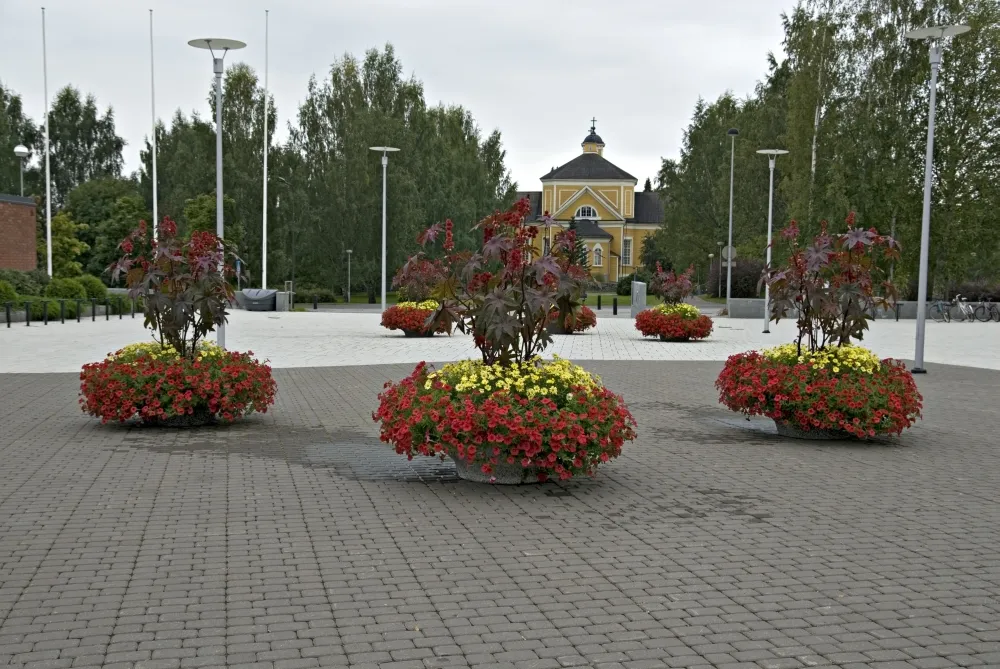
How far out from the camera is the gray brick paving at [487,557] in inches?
179

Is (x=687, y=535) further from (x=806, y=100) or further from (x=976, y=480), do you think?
(x=806, y=100)

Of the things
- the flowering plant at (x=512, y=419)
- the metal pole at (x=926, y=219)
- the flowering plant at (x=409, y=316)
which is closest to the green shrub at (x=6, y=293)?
the flowering plant at (x=409, y=316)

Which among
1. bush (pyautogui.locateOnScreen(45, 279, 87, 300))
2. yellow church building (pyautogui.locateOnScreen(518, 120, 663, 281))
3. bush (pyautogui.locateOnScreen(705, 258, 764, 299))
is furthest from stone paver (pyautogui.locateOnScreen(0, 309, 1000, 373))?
yellow church building (pyautogui.locateOnScreen(518, 120, 663, 281))

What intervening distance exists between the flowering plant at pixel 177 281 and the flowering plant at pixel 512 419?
3.45 meters

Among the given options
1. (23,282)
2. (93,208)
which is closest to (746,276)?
(23,282)

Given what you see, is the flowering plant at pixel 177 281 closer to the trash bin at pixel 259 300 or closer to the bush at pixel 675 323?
the bush at pixel 675 323

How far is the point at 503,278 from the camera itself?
26.7 feet

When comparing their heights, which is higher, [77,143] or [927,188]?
[77,143]

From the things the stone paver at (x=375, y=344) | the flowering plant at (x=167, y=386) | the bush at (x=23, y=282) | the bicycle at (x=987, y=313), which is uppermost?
the bush at (x=23, y=282)

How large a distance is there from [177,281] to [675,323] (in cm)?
1789

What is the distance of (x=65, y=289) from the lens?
3794cm

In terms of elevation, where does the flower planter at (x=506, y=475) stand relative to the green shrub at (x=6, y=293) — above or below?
below

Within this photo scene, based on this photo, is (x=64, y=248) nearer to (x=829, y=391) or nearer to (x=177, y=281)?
(x=177, y=281)

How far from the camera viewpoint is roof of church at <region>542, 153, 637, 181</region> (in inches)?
4373
